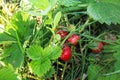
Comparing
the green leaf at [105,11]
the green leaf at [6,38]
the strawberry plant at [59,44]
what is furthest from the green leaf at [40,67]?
the green leaf at [105,11]

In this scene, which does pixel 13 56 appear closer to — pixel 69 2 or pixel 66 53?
pixel 66 53

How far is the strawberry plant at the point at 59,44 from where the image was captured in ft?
4.03

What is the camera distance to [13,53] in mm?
1290

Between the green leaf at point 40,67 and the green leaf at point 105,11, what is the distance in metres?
0.28

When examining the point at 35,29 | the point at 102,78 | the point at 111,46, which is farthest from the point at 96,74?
the point at 35,29

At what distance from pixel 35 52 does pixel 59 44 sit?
0.12 metres

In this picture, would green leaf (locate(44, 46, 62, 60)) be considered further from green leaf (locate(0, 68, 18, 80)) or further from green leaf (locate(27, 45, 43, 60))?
green leaf (locate(0, 68, 18, 80))

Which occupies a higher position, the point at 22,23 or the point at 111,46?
the point at 22,23

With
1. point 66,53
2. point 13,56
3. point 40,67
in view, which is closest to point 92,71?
point 66,53

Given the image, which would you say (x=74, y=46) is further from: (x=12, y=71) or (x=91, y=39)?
(x=12, y=71)

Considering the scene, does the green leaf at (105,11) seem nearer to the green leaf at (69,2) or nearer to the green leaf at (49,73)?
the green leaf at (69,2)

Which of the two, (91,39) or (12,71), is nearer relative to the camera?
(12,71)

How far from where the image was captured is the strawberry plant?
1229 mm

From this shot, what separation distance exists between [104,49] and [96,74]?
0.45ft
